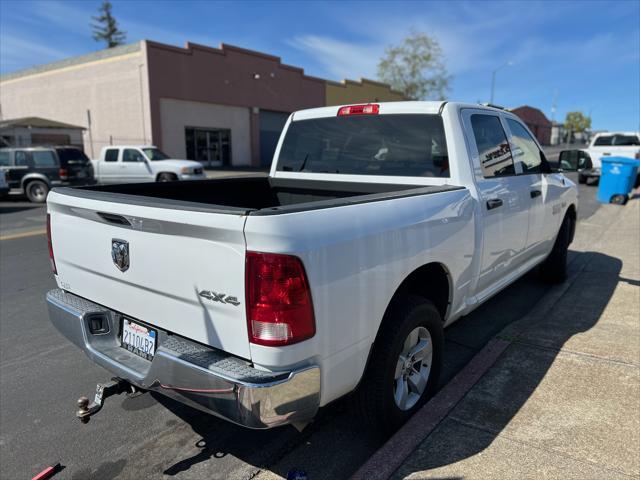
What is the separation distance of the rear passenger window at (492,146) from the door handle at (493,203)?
0.65 feet

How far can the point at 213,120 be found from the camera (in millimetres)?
28922

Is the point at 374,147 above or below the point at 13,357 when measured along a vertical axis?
above

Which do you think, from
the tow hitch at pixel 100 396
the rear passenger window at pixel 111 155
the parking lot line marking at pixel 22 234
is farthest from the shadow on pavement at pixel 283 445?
the rear passenger window at pixel 111 155

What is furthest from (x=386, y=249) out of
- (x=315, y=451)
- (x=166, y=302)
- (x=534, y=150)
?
(x=534, y=150)

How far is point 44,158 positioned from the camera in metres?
15.7

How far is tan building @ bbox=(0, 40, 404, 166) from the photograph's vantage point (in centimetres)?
2539

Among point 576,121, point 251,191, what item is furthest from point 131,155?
point 576,121

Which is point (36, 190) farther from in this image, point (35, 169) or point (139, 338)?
point (139, 338)

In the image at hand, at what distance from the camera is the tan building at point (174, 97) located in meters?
25.4

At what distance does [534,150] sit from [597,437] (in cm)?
293

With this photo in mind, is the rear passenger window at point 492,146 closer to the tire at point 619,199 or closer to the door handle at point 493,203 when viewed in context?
the door handle at point 493,203

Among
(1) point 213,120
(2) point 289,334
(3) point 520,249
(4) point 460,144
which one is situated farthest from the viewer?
(1) point 213,120

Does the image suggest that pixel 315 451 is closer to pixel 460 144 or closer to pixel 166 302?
pixel 166 302

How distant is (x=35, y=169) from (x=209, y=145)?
47.8ft
